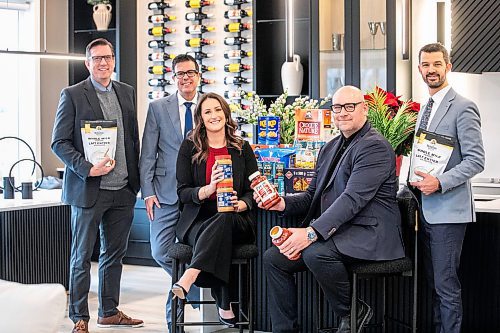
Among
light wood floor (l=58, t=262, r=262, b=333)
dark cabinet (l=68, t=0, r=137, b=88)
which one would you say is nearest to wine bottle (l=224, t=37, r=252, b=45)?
dark cabinet (l=68, t=0, r=137, b=88)

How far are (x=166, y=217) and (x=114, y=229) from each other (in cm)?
44

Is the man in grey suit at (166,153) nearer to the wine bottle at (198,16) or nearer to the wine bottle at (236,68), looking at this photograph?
the wine bottle at (236,68)

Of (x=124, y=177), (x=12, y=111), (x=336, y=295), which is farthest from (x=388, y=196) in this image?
(x=12, y=111)

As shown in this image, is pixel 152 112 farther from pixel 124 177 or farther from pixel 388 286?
pixel 388 286

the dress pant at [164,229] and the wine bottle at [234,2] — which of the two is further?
the wine bottle at [234,2]

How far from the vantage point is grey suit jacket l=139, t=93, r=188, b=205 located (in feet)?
16.2

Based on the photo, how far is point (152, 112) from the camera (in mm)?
5004

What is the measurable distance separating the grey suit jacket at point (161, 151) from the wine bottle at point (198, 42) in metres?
3.07

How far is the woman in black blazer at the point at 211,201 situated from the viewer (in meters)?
4.32

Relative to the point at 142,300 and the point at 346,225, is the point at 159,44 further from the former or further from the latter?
the point at 346,225

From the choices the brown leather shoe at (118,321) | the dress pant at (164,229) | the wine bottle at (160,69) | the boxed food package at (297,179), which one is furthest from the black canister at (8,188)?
the wine bottle at (160,69)

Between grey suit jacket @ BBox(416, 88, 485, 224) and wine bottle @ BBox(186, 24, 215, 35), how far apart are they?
4.08 meters

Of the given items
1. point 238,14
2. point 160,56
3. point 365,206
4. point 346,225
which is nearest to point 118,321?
point 346,225

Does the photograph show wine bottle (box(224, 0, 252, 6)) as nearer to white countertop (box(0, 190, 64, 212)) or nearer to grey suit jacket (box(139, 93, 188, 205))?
white countertop (box(0, 190, 64, 212))
